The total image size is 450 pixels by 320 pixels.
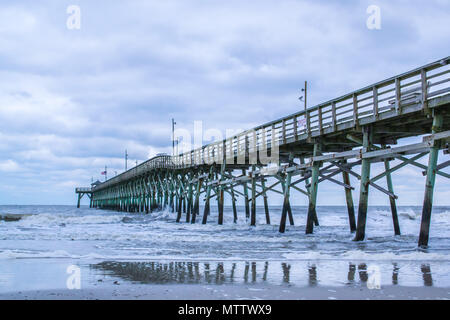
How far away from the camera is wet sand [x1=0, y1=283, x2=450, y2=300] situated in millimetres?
5414

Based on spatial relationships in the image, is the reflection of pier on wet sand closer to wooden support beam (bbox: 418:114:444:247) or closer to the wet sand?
the wet sand

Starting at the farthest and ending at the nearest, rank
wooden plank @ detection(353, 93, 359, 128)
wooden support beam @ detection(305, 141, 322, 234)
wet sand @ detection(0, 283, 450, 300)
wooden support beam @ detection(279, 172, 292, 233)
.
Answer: wooden support beam @ detection(279, 172, 292, 233)
wooden support beam @ detection(305, 141, 322, 234)
wooden plank @ detection(353, 93, 359, 128)
wet sand @ detection(0, 283, 450, 300)

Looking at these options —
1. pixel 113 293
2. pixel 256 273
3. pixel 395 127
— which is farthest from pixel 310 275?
pixel 395 127

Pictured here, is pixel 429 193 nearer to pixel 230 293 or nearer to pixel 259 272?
pixel 259 272

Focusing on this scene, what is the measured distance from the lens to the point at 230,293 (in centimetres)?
573

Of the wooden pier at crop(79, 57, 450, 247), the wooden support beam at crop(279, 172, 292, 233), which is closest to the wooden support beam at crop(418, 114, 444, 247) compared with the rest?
the wooden pier at crop(79, 57, 450, 247)

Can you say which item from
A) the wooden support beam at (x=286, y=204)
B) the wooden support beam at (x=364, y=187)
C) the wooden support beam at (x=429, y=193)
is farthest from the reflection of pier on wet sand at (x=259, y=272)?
the wooden support beam at (x=286, y=204)

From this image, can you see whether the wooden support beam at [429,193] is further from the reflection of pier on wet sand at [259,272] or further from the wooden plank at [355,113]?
the wooden plank at [355,113]

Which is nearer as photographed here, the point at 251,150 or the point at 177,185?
the point at 251,150

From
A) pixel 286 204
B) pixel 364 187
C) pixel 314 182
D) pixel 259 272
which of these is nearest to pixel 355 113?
pixel 364 187

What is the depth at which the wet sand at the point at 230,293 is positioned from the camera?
5.41m
